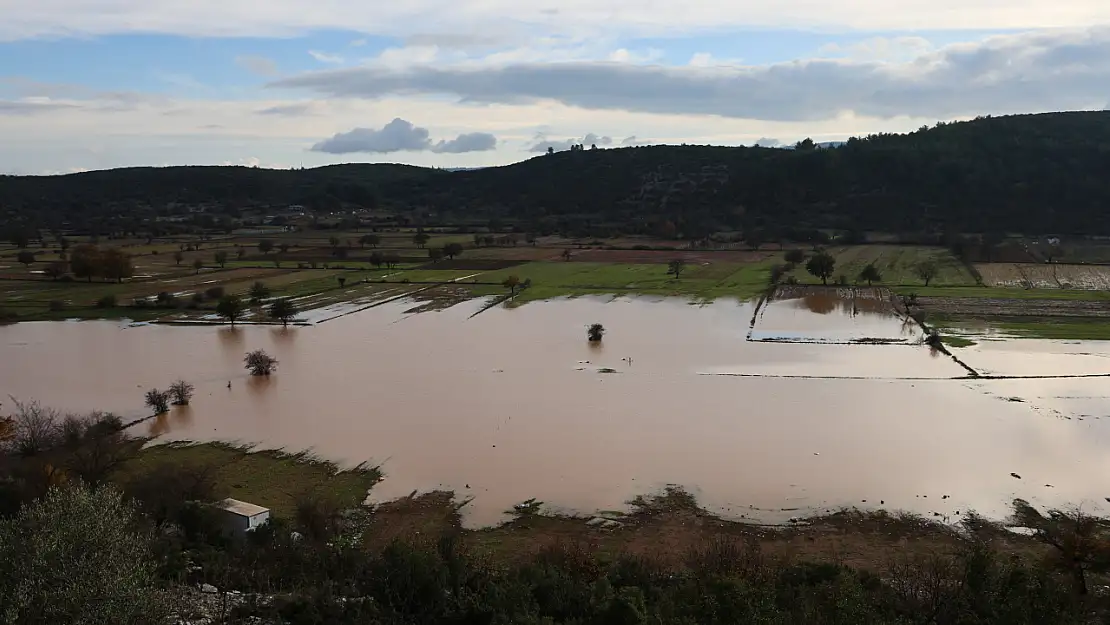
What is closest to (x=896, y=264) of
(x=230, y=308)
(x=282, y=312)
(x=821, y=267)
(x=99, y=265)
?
(x=821, y=267)

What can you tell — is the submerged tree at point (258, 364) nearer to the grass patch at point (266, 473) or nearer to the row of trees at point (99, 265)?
the grass patch at point (266, 473)

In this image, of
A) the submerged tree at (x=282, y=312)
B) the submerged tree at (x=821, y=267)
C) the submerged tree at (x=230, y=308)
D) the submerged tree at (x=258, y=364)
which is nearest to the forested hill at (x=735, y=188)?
the submerged tree at (x=821, y=267)

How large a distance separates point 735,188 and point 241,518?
101 m

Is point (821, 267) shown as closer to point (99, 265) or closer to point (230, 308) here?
point (230, 308)

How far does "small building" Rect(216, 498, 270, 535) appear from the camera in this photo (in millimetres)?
16562

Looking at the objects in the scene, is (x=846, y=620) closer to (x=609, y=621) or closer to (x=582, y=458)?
(x=609, y=621)

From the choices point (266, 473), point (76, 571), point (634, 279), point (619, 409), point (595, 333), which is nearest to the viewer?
point (76, 571)

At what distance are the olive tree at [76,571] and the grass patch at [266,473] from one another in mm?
6910

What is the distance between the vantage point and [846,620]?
39.3ft

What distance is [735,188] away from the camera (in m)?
111

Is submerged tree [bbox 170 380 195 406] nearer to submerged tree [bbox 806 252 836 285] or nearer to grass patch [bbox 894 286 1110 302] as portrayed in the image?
grass patch [bbox 894 286 1110 302]

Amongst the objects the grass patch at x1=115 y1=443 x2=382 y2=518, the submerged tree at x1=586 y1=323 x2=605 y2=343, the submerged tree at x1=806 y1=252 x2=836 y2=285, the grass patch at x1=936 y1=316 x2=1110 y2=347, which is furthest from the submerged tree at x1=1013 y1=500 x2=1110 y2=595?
the submerged tree at x1=806 y1=252 x2=836 y2=285

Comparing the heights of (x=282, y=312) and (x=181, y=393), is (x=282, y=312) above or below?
above

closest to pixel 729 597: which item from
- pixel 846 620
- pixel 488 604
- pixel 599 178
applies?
pixel 846 620
